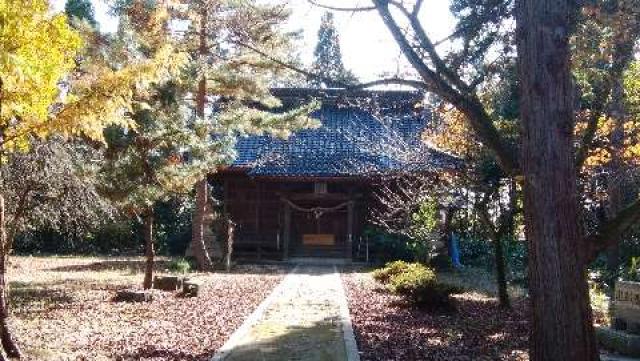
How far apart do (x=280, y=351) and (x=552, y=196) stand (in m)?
3.80

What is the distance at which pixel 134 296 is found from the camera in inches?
460

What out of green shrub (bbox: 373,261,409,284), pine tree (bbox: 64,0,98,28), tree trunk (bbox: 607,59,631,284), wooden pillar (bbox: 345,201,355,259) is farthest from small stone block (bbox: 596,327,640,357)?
pine tree (bbox: 64,0,98,28)

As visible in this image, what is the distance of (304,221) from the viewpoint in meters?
23.7

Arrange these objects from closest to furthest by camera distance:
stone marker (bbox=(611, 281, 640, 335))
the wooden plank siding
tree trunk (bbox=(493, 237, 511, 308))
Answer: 1. stone marker (bbox=(611, 281, 640, 335))
2. tree trunk (bbox=(493, 237, 511, 308))
3. the wooden plank siding

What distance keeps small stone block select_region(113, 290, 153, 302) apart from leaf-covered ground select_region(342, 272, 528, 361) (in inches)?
151

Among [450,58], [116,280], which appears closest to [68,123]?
[450,58]

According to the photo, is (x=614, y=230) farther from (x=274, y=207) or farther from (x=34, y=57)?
(x=274, y=207)

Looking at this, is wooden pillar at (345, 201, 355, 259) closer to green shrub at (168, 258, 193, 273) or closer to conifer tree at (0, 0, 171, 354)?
green shrub at (168, 258, 193, 273)

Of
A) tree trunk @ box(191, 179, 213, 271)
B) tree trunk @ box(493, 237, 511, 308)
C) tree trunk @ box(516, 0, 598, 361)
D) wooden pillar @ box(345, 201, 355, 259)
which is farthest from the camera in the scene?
wooden pillar @ box(345, 201, 355, 259)

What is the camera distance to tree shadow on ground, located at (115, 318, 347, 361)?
23.6 ft

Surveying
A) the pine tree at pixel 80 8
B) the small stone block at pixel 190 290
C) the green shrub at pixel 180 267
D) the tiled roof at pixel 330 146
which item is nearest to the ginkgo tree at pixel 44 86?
the small stone block at pixel 190 290

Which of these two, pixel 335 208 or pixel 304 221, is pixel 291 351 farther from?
pixel 304 221

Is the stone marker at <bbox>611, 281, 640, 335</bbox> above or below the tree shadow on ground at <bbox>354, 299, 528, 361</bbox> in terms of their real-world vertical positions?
above

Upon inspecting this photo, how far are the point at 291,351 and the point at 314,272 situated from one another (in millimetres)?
10763
